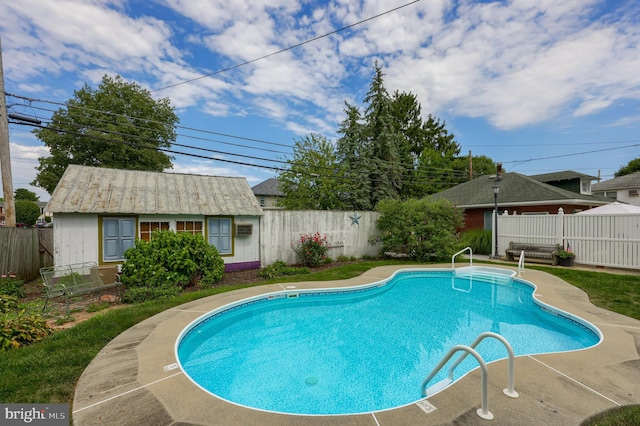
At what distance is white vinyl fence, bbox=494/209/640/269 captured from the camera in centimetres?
959

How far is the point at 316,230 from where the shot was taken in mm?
12062

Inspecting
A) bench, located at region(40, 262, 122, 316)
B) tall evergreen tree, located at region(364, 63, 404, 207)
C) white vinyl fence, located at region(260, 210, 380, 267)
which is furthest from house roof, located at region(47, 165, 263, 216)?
tall evergreen tree, located at region(364, 63, 404, 207)

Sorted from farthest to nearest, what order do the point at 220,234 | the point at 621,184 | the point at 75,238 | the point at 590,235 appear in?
the point at 621,184 → the point at 590,235 → the point at 220,234 → the point at 75,238

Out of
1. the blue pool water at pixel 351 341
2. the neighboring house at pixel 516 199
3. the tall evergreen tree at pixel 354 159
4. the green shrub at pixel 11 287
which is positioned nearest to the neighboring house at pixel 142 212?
the green shrub at pixel 11 287

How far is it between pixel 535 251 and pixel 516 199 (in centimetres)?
456

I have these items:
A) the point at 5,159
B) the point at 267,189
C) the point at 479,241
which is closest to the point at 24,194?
the point at 267,189

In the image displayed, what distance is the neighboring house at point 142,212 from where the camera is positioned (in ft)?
26.7

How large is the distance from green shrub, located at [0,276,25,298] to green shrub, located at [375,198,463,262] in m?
12.2

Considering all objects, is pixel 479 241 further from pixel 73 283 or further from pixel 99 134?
pixel 99 134

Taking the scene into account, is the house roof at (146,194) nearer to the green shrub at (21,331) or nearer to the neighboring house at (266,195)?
the green shrub at (21,331)

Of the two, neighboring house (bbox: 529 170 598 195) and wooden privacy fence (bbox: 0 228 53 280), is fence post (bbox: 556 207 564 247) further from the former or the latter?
wooden privacy fence (bbox: 0 228 53 280)

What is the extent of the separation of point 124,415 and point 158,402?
28 cm

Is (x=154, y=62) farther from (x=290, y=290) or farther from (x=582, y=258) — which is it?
(x=582, y=258)

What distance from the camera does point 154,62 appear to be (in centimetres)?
1097
